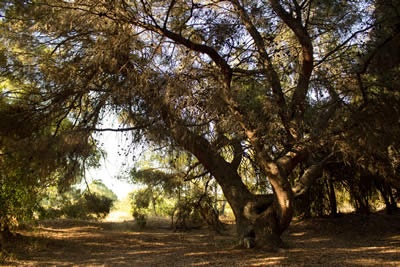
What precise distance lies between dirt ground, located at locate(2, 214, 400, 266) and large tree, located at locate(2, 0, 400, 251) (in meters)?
0.94

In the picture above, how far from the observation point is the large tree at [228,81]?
6.38m

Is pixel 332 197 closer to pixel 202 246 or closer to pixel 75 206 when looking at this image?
pixel 202 246

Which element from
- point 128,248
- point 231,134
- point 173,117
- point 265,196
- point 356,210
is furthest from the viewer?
point 356,210

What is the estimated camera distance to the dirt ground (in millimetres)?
6750

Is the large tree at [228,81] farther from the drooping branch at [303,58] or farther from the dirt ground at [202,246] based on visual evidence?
the dirt ground at [202,246]

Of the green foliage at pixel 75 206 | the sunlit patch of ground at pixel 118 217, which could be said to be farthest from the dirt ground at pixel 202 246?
the sunlit patch of ground at pixel 118 217

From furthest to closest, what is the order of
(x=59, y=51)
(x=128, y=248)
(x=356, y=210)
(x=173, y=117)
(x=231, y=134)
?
(x=356, y=210) → (x=128, y=248) → (x=59, y=51) → (x=231, y=134) → (x=173, y=117)

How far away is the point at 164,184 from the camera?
408 inches

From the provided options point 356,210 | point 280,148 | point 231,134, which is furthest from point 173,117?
point 356,210

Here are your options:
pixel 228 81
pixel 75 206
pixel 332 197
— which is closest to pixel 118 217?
pixel 75 206

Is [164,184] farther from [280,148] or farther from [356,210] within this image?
[356,210]

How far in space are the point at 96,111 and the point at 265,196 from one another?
3547 mm

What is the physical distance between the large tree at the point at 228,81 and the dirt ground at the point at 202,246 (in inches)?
37.1

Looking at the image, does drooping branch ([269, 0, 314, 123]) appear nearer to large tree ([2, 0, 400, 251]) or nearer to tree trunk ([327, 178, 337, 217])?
large tree ([2, 0, 400, 251])
